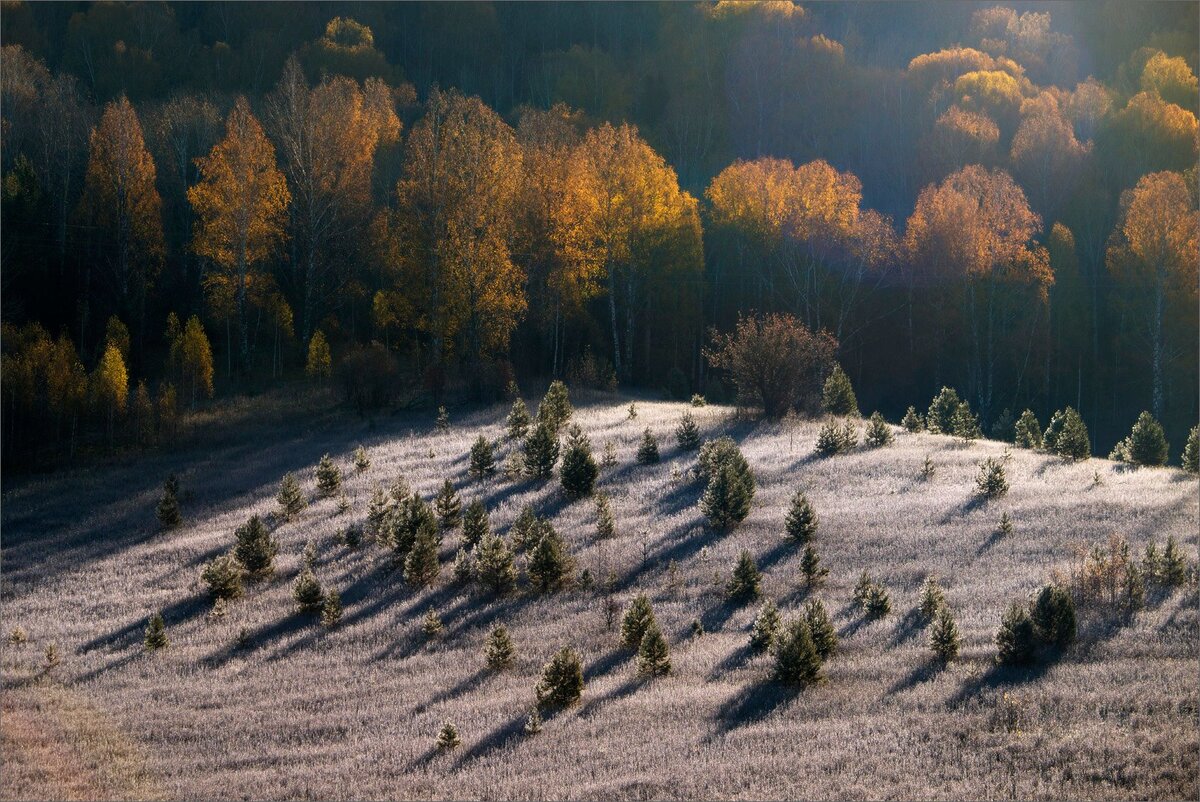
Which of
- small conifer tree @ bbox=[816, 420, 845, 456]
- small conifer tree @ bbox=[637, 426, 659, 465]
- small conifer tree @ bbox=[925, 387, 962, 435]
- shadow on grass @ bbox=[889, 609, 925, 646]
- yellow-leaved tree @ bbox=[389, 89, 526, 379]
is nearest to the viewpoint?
shadow on grass @ bbox=[889, 609, 925, 646]

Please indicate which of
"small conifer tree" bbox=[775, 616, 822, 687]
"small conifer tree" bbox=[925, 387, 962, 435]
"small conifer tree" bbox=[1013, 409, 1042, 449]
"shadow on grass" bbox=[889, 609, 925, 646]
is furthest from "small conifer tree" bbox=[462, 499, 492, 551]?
"small conifer tree" bbox=[925, 387, 962, 435]

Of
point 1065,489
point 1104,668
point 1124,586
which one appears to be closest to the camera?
point 1104,668

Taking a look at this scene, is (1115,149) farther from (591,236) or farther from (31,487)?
(31,487)

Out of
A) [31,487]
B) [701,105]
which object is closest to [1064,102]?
[701,105]

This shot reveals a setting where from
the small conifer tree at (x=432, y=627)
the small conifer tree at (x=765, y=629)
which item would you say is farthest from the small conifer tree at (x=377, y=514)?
the small conifer tree at (x=765, y=629)

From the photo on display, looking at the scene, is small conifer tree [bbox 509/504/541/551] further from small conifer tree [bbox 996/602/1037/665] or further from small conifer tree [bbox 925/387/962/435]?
small conifer tree [bbox 925/387/962/435]

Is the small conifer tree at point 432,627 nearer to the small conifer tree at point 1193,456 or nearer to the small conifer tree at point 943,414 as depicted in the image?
the small conifer tree at point 1193,456
